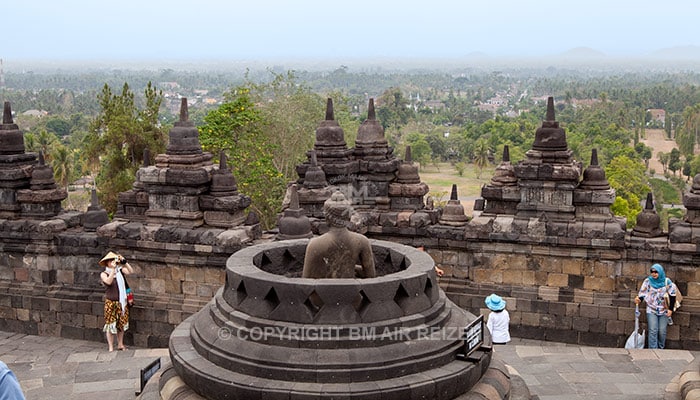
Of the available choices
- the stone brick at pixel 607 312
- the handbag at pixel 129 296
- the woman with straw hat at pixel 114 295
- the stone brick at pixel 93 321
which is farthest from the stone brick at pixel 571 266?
the stone brick at pixel 93 321

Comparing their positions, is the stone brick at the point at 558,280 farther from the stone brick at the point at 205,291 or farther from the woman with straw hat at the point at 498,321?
the stone brick at the point at 205,291

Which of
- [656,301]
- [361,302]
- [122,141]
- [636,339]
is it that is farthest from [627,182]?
[361,302]

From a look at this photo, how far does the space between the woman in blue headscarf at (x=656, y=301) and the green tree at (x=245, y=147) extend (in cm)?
1657

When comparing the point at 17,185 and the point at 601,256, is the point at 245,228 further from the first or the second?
the point at 601,256

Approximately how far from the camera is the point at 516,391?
741cm

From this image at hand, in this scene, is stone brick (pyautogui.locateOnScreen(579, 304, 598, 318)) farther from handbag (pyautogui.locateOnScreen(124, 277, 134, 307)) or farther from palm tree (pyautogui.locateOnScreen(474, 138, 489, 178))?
palm tree (pyautogui.locateOnScreen(474, 138, 489, 178))

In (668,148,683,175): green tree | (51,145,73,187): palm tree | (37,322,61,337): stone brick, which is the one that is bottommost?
(668,148,683,175): green tree

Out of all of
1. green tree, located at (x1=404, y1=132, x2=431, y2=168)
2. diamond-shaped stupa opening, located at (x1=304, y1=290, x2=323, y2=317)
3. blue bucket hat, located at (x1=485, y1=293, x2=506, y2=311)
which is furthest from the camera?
green tree, located at (x1=404, y1=132, x2=431, y2=168)

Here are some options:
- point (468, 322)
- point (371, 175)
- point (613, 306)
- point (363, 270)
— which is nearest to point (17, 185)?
point (371, 175)

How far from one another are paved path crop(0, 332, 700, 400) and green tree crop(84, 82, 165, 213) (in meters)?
17.9

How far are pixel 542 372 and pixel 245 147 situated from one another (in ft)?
59.7

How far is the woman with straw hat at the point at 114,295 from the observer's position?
11039mm

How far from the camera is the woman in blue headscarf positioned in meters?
10.3

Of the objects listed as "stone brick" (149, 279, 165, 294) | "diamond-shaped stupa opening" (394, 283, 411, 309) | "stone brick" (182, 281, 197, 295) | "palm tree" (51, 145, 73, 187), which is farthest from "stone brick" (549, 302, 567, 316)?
"palm tree" (51, 145, 73, 187)
